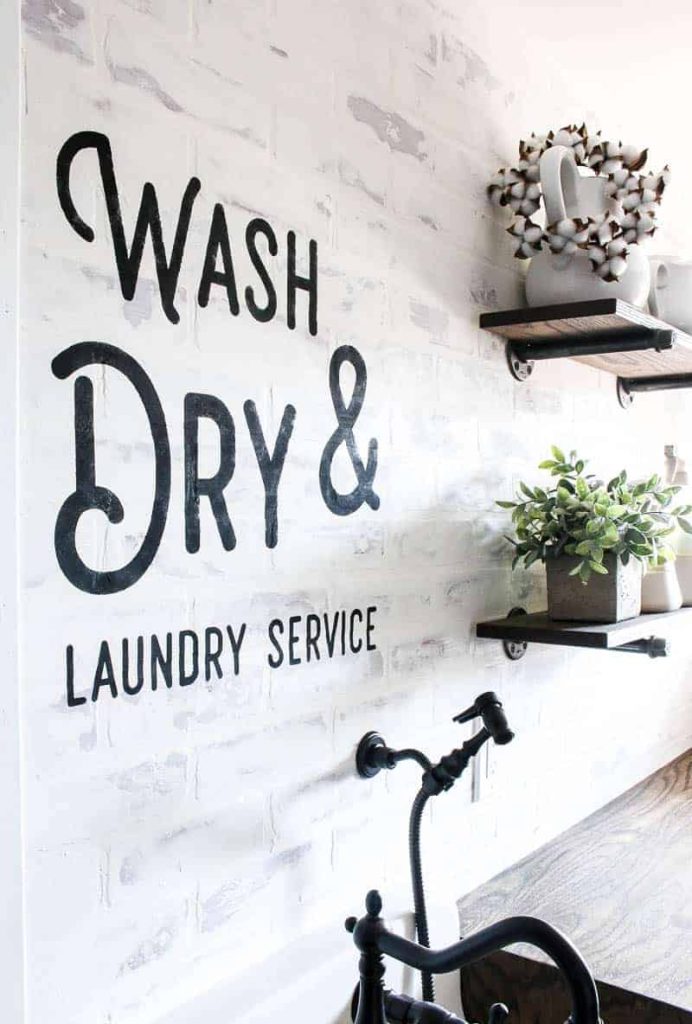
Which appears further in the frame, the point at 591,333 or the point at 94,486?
the point at 591,333

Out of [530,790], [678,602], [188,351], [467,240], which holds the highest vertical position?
[467,240]

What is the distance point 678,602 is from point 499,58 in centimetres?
105

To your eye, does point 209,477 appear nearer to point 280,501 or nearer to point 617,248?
point 280,501

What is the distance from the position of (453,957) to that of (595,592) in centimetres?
81

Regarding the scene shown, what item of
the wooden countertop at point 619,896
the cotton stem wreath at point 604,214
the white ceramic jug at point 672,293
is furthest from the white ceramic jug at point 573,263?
the wooden countertop at point 619,896

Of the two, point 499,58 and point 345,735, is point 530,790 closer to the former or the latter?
point 345,735

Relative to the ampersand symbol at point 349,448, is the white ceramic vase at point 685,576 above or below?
below

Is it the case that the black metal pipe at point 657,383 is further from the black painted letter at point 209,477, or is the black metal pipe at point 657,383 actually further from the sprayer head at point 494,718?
the black painted letter at point 209,477

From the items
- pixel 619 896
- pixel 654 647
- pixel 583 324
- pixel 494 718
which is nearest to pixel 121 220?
pixel 494 718

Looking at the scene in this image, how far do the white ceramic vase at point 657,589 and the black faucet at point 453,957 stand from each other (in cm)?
95

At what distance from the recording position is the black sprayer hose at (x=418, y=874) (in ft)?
4.17

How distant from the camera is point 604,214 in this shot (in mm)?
1530

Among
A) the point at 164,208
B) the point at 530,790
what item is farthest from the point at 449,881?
the point at 164,208

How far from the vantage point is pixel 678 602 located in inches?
68.4
